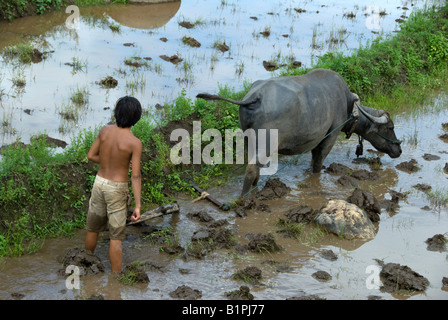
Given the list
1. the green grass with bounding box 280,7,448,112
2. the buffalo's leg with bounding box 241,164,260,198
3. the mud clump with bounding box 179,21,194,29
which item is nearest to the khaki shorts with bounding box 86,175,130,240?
the buffalo's leg with bounding box 241,164,260,198

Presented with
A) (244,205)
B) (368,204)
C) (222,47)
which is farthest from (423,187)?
(222,47)

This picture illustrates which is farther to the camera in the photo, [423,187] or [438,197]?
[423,187]

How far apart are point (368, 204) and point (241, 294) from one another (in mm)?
1967

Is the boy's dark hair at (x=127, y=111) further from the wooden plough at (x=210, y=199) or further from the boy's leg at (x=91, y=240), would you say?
the wooden plough at (x=210, y=199)

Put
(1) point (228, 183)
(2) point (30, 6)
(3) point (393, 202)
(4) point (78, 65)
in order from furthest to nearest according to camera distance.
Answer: (2) point (30, 6), (4) point (78, 65), (1) point (228, 183), (3) point (393, 202)

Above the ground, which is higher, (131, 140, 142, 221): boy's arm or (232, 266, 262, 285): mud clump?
(131, 140, 142, 221): boy's arm

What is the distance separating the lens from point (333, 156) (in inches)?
279

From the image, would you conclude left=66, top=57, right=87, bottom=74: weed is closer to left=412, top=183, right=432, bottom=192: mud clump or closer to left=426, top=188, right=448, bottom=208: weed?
left=412, top=183, right=432, bottom=192: mud clump

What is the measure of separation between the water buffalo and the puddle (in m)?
0.35

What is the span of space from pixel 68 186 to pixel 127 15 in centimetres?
628

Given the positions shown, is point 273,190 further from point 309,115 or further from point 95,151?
point 95,151

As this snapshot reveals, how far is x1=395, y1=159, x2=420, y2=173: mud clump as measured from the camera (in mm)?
6762

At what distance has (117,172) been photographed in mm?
4188

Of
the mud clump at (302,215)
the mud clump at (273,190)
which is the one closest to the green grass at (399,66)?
the mud clump at (273,190)
